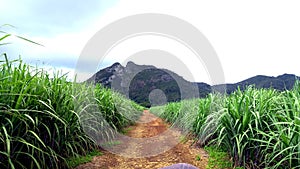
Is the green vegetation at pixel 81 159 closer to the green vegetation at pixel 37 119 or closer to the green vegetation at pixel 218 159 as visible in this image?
the green vegetation at pixel 37 119

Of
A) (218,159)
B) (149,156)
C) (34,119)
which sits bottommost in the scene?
(149,156)

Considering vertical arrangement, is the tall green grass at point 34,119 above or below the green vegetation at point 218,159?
above

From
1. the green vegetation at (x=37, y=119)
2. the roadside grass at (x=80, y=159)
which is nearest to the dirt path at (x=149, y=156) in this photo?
the roadside grass at (x=80, y=159)

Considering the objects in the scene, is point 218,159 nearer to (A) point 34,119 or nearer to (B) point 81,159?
(B) point 81,159

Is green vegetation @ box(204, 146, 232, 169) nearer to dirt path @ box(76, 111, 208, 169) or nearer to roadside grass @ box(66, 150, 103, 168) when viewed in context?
dirt path @ box(76, 111, 208, 169)

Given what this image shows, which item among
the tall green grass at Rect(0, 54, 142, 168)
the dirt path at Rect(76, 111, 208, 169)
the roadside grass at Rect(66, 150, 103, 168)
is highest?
the tall green grass at Rect(0, 54, 142, 168)

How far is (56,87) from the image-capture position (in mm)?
2652

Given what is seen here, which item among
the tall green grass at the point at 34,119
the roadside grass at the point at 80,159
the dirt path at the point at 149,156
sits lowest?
the dirt path at the point at 149,156

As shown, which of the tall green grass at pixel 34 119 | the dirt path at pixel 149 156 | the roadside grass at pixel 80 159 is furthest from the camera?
the dirt path at pixel 149 156

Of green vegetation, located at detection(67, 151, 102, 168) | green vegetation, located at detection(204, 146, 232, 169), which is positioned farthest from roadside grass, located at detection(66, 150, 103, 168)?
green vegetation, located at detection(204, 146, 232, 169)

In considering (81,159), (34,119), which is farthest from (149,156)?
(34,119)

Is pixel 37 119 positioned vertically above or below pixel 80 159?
above

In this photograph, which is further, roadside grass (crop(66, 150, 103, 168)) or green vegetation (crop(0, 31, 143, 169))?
roadside grass (crop(66, 150, 103, 168))

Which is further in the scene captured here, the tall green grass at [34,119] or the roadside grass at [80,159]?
the roadside grass at [80,159]
